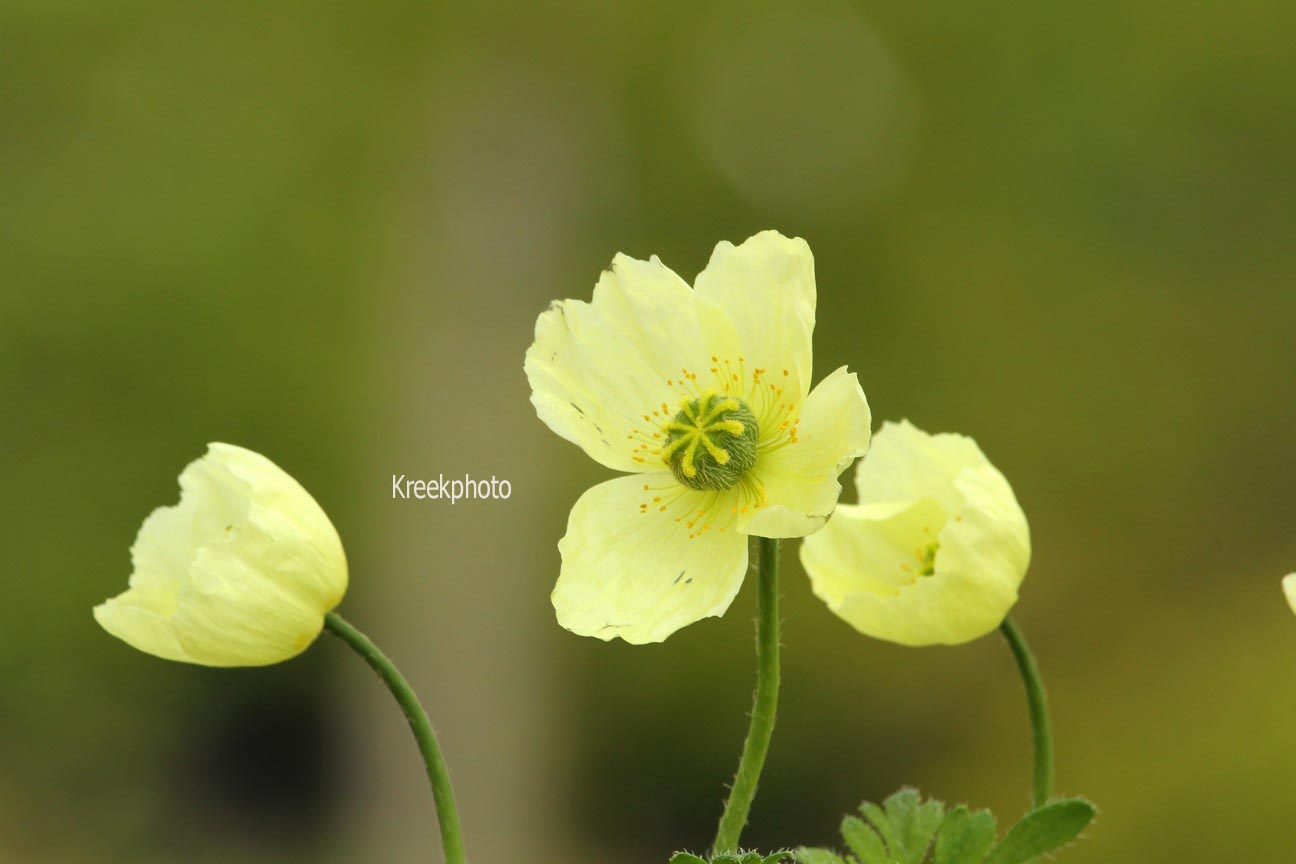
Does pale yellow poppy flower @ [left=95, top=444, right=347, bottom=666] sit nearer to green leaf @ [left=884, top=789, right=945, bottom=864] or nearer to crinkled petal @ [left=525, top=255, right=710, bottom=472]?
crinkled petal @ [left=525, top=255, right=710, bottom=472]

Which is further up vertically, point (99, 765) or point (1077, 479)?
point (1077, 479)

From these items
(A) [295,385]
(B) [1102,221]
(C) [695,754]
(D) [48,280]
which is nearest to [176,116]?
(D) [48,280]

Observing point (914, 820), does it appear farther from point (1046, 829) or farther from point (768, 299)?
point (768, 299)

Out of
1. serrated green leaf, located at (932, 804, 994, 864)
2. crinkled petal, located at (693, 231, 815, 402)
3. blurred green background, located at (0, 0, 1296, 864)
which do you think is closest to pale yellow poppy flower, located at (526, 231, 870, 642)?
crinkled petal, located at (693, 231, 815, 402)

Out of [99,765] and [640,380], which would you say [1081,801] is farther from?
[99,765]

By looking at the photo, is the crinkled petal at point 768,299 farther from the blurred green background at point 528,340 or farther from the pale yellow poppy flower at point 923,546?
the blurred green background at point 528,340

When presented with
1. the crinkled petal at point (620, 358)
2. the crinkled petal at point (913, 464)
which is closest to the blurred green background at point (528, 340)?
the crinkled petal at point (913, 464)

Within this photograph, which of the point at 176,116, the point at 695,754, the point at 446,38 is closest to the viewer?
the point at 695,754

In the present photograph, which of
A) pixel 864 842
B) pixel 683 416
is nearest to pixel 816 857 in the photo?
pixel 864 842
